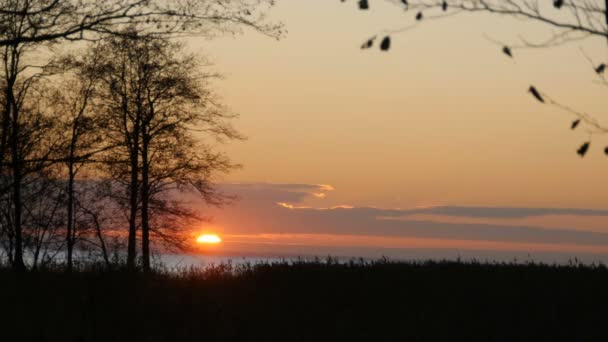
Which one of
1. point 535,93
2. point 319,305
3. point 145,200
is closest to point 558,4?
point 535,93

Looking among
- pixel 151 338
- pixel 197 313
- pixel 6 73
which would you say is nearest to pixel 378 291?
pixel 197 313

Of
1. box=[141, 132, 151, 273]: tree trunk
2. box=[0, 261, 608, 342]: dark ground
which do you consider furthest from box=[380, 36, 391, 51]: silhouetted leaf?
box=[141, 132, 151, 273]: tree trunk

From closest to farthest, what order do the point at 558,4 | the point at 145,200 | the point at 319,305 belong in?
1. the point at 558,4
2. the point at 319,305
3. the point at 145,200

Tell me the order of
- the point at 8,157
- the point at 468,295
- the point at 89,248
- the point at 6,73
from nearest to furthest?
1. the point at 468,295
2. the point at 6,73
3. the point at 8,157
4. the point at 89,248

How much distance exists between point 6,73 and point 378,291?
597 inches

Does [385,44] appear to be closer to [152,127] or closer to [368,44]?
[368,44]

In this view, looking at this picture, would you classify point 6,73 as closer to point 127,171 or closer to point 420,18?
point 127,171

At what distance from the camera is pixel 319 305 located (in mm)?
17375

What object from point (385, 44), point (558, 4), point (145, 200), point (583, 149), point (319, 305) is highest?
point (145, 200)

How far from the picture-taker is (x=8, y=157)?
1208 inches

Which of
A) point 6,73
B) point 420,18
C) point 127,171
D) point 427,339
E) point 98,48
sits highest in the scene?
point 98,48

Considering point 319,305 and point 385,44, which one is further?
point 319,305

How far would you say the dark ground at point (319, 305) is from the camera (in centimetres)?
1495

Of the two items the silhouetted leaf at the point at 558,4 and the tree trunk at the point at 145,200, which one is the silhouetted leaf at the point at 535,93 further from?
the tree trunk at the point at 145,200
